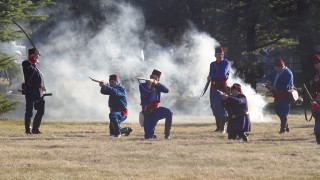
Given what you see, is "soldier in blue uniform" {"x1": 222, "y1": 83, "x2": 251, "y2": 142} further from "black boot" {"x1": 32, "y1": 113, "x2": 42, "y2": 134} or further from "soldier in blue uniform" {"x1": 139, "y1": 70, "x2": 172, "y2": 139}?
"black boot" {"x1": 32, "y1": 113, "x2": 42, "y2": 134}

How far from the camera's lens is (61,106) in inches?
944

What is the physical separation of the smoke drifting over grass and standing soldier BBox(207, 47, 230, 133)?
23.4ft

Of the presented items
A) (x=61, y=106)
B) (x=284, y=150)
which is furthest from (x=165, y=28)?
(x=284, y=150)

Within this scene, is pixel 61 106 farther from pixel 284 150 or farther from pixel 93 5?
pixel 284 150

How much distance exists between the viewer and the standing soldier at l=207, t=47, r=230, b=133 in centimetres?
1391

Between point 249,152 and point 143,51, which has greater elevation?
point 143,51

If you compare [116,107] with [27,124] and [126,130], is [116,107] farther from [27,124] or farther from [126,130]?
[27,124]

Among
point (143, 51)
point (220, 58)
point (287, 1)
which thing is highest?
point (287, 1)

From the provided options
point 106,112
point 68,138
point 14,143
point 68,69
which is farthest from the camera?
point 68,69

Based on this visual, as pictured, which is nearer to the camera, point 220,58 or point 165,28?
point 220,58

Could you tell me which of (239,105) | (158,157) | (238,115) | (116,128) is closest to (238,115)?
(238,115)

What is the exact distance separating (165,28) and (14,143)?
2007 cm

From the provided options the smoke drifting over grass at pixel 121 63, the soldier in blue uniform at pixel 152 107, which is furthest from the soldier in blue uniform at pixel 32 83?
the smoke drifting over grass at pixel 121 63

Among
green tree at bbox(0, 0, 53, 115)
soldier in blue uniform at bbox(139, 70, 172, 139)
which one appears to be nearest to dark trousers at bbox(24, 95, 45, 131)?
soldier in blue uniform at bbox(139, 70, 172, 139)
